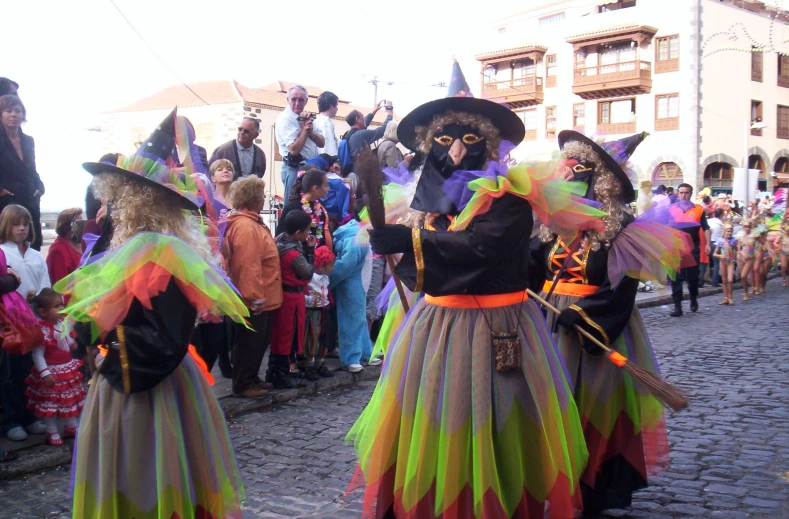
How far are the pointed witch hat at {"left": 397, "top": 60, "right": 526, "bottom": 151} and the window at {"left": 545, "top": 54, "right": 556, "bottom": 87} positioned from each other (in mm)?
42643

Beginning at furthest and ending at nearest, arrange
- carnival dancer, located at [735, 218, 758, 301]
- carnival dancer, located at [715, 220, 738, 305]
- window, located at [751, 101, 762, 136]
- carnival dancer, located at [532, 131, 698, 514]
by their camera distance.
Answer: window, located at [751, 101, 762, 136] → carnival dancer, located at [735, 218, 758, 301] → carnival dancer, located at [715, 220, 738, 305] → carnival dancer, located at [532, 131, 698, 514]

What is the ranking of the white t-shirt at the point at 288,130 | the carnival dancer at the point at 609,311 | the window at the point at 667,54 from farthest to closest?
the window at the point at 667,54 < the white t-shirt at the point at 288,130 < the carnival dancer at the point at 609,311

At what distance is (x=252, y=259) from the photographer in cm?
700

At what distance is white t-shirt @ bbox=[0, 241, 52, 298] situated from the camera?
604 cm

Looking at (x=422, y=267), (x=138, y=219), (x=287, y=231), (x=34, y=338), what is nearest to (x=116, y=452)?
(x=138, y=219)

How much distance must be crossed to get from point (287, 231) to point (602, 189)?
11.7 feet

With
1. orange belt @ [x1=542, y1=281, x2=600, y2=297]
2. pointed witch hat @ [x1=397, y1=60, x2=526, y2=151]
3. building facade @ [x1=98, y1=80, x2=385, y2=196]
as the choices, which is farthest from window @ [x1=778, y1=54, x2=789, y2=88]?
pointed witch hat @ [x1=397, y1=60, x2=526, y2=151]

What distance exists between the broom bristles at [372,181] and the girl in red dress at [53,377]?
3381mm

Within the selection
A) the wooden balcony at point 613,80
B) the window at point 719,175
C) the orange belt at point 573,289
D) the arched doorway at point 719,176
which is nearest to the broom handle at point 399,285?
the orange belt at point 573,289

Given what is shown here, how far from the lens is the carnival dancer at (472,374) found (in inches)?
138

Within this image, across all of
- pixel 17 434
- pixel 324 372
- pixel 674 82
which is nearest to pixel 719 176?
pixel 674 82

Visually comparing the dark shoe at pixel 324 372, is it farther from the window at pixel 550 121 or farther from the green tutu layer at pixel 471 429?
the window at pixel 550 121

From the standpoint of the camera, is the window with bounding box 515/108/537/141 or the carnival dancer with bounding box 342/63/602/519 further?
the window with bounding box 515/108/537/141

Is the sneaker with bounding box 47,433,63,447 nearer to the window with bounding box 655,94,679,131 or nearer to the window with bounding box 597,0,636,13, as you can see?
the window with bounding box 655,94,679,131
